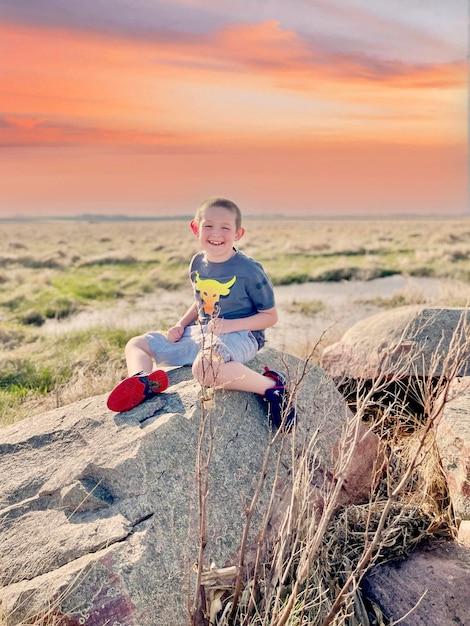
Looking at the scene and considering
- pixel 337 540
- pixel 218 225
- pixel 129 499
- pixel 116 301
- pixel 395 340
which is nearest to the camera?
pixel 129 499

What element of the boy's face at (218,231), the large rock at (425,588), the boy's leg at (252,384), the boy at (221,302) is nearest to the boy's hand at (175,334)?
the boy at (221,302)

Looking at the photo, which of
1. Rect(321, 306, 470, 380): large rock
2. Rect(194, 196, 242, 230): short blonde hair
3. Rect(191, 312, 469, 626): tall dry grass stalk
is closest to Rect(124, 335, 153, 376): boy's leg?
Rect(194, 196, 242, 230): short blonde hair

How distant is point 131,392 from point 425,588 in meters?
1.87

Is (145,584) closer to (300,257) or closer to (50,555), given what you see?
(50,555)

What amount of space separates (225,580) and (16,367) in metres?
5.58

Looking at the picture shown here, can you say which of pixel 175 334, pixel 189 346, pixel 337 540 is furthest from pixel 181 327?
pixel 337 540

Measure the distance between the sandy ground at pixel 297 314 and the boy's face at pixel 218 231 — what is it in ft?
11.9

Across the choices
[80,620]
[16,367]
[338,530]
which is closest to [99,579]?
[80,620]

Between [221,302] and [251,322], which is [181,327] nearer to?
[221,302]

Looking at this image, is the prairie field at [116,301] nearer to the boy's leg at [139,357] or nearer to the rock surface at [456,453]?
the boy's leg at [139,357]

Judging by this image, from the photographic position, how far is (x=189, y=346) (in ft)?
14.9

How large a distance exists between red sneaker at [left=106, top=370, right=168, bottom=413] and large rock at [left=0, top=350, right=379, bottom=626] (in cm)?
6

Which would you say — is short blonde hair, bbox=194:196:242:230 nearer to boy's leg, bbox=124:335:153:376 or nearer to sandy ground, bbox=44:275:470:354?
boy's leg, bbox=124:335:153:376

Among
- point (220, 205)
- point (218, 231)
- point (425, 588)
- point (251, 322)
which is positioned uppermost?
point (220, 205)
